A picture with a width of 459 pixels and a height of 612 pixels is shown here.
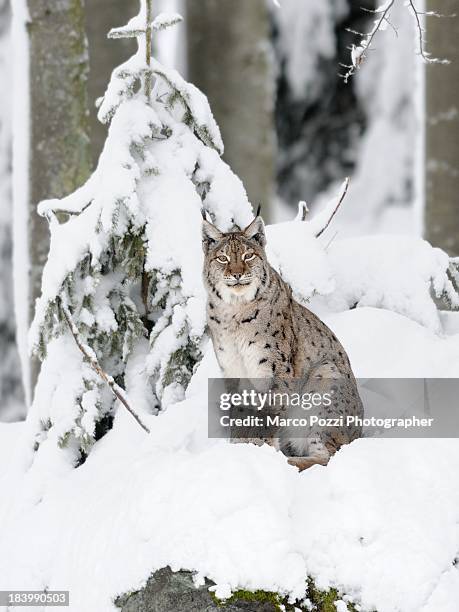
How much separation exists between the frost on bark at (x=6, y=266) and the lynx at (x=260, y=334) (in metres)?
6.17

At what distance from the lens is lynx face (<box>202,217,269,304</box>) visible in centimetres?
422

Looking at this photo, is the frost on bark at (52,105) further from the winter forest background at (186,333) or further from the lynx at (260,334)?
the lynx at (260,334)

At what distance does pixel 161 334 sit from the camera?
16.2 feet

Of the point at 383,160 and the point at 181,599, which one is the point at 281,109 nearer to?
the point at 383,160

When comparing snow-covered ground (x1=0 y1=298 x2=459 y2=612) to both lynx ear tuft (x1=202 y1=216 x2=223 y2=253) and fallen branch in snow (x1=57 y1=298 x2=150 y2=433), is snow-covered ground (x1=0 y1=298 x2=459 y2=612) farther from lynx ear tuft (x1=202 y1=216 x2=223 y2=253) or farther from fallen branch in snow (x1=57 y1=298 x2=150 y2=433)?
lynx ear tuft (x1=202 y1=216 x2=223 y2=253)

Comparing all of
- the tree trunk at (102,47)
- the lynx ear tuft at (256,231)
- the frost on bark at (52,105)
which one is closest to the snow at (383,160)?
the tree trunk at (102,47)

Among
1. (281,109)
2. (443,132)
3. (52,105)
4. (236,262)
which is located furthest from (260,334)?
(281,109)

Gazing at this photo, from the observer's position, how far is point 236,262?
4.21 m

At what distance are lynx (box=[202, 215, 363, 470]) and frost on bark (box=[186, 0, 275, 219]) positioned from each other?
10.4 feet

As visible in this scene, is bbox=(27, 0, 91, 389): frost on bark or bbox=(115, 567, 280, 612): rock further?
bbox=(27, 0, 91, 389): frost on bark

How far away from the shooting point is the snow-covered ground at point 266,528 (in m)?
3.28

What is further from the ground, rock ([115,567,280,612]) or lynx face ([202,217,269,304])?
lynx face ([202,217,269,304])

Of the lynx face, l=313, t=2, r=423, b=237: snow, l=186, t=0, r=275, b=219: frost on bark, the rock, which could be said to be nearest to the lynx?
the lynx face

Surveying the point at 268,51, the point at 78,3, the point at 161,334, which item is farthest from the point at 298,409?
the point at 268,51
